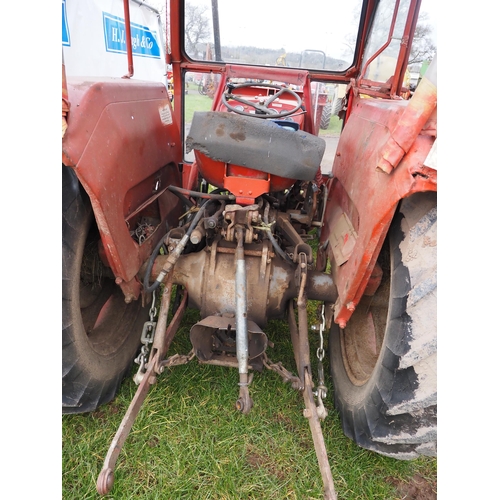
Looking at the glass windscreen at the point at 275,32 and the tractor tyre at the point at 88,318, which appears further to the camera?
the glass windscreen at the point at 275,32

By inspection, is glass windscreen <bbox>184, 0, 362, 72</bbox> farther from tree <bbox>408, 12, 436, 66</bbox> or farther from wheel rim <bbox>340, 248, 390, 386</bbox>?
wheel rim <bbox>340, 248, 390, 386</bbox>

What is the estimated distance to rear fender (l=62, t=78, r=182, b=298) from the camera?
129 cm

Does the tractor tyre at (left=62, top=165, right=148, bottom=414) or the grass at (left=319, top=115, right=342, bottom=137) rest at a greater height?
the grass at (left=319, top=115, right=342, bottom=137)

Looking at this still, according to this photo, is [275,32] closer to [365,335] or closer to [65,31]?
[365,335]

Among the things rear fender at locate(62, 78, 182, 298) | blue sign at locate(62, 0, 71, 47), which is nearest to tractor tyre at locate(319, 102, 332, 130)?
rear fender at locate(62, 78, 182, 298)

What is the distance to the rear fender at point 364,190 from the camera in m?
1.07

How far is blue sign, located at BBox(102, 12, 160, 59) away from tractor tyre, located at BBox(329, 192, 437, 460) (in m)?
5.28

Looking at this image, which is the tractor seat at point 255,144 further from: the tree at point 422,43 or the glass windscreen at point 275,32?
the glass windscreen at point 275,32

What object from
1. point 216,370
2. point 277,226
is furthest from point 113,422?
Result: point 277,226

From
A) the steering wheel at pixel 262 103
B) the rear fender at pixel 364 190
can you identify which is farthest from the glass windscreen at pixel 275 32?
the rear fender at pixel 364 190

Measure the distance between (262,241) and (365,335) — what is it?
63cm

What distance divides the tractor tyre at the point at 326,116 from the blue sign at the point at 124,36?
3562 millimetres

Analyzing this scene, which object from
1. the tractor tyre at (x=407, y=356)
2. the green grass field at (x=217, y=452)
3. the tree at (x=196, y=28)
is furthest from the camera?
the tree at (x=196, y=28)

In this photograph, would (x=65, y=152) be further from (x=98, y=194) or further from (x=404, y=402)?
(x=404, y=402)
